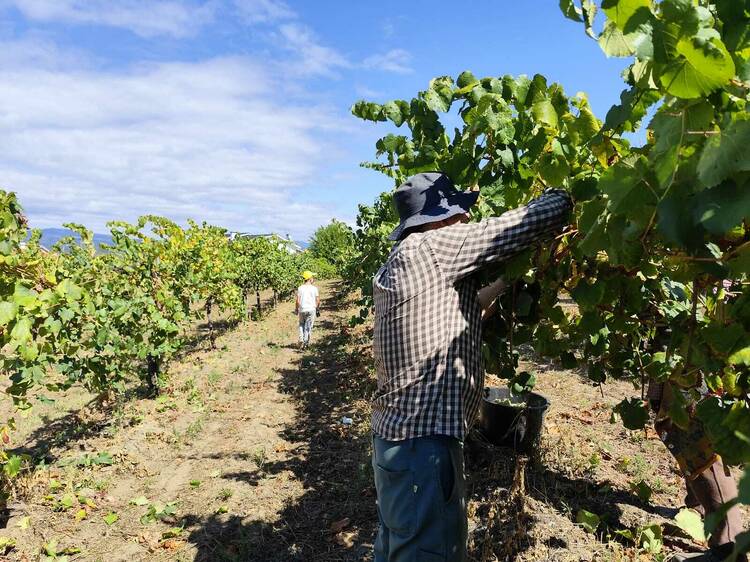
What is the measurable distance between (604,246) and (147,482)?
214 inches

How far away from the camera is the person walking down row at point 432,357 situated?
1857 mm

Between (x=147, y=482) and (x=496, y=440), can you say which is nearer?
(x=496, y=440)

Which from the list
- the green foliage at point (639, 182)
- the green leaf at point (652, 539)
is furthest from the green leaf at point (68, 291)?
the green leaf at point (652, 539)

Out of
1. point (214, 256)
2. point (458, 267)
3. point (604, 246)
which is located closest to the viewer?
point (604, 246)

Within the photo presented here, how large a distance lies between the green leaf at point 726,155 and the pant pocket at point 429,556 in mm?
1631

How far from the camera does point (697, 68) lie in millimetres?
863

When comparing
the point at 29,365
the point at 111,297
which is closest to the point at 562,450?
the point at 29,365

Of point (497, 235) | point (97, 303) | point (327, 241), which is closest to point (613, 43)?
point (497, 235)

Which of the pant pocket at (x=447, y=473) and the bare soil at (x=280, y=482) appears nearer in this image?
the pant pocket at (x=447, y=473)

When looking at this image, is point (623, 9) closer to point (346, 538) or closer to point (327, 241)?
point (346, 538)

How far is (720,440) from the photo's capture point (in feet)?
4.12

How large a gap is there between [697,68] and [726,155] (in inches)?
6.9

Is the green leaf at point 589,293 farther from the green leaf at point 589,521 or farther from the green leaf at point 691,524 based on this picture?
the green leaf at point 589,521

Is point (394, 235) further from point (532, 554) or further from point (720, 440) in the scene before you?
point (532, 554)
